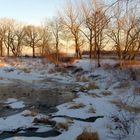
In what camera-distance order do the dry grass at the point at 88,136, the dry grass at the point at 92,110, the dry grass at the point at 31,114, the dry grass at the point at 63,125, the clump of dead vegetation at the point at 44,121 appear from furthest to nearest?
1. the dry grass at the point at 92,110
2. the dry grass at the point at 31,114
3. the clump of dead vegetation at the point at 44,121
4. the dry grass at the point at 63,125
5. the dry grass at the point at 88,136

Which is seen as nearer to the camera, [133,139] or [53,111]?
[133,139]

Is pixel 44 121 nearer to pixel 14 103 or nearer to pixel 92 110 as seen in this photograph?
pixel 92 110

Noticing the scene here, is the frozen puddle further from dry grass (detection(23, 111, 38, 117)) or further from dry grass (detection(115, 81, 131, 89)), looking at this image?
dry grass (detection(115, 81, 131, 89))

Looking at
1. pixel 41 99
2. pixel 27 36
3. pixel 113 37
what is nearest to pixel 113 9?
pixel 41 99

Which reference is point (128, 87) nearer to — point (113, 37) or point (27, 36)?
point (113, 37)

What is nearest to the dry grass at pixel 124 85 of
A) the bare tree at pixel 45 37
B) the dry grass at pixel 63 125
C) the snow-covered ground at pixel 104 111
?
the snow-covered ground at pixel 104 111

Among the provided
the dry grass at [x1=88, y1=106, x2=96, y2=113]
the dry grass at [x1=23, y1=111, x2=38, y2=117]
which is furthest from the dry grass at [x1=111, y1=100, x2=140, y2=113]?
the dry grass at [x1=23, y1=111, x2=38, y2=117]

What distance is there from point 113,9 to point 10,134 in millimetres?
6340

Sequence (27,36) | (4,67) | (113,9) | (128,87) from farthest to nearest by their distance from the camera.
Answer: (27,36) < (4,67) < (128,87) < (113,9)

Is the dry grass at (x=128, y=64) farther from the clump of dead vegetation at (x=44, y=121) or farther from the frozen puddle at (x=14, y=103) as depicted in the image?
the clump of dead vegetation at (x=44, y=121)

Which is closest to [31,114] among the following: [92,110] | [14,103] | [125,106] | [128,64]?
[92,110]

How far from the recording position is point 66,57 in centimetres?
4647

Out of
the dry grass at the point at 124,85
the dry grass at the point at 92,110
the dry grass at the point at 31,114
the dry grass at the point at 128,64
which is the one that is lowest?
the dry grass at the point at 92,110

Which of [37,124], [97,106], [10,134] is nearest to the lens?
[10,134]
